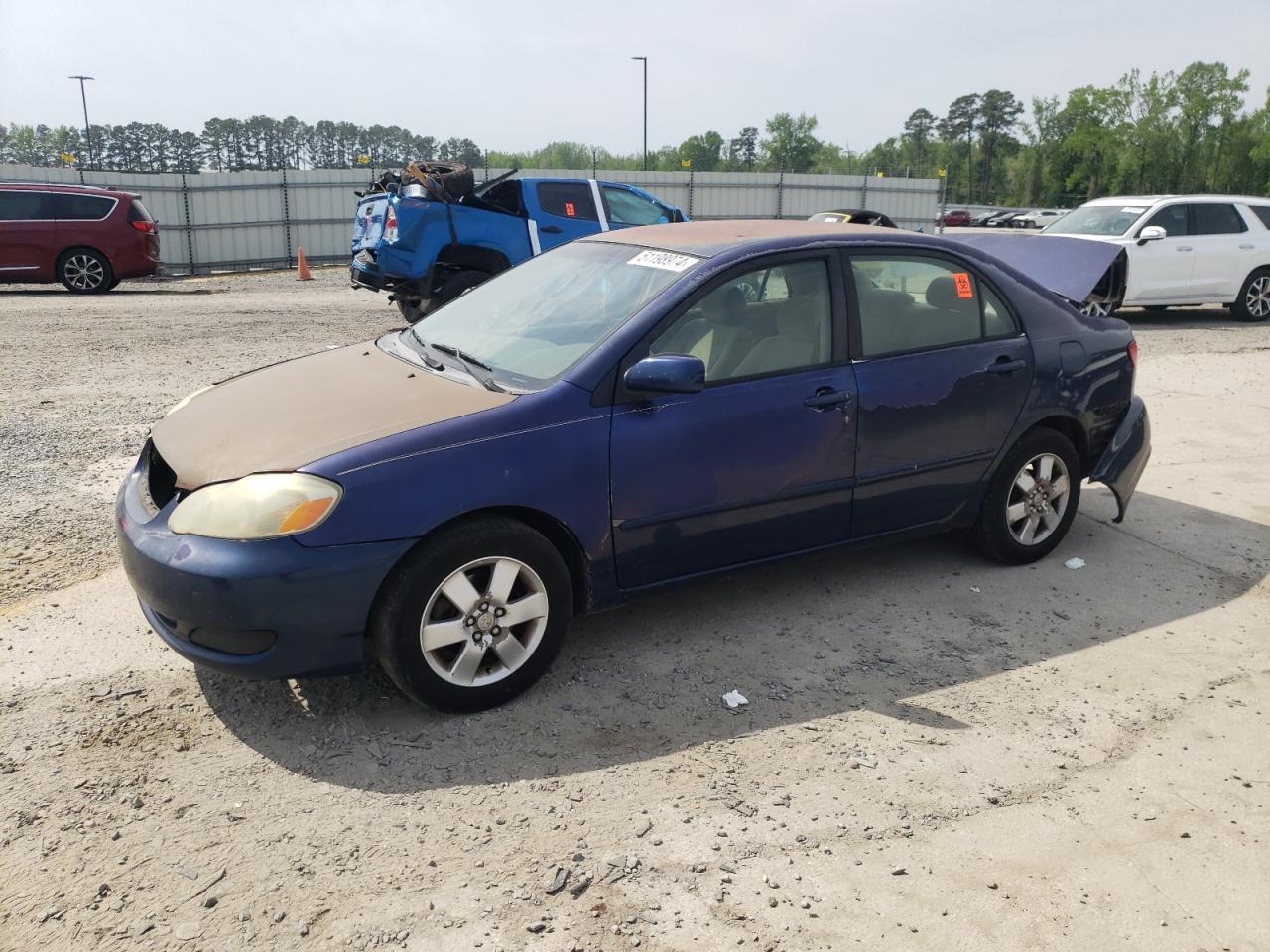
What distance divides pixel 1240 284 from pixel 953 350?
12109 mm

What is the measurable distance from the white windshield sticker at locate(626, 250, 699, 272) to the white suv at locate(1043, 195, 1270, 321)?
10.7m

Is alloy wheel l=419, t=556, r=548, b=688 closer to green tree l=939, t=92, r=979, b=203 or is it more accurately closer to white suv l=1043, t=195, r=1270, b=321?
white suv l=1043, t=195, r=1270, b=321

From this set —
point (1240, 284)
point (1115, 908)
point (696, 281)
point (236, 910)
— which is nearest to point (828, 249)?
point (696, 281)

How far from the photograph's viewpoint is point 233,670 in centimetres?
322

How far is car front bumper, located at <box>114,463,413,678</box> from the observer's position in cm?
310

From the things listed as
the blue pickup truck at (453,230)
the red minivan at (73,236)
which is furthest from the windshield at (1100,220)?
the red minivan at (73,236)

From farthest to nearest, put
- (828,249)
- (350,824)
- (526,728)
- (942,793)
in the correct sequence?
1. (828,249)
2. (526,728)
3. (942,793)
4. (350,824)

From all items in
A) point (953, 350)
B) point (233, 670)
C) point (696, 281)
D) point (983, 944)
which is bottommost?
point (983, 944)

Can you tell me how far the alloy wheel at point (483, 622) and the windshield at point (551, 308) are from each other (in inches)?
28.3

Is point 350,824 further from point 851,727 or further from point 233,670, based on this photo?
point 851,727

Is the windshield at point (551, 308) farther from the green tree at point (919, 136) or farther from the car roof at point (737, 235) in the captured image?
the green tree at point (919, 136)

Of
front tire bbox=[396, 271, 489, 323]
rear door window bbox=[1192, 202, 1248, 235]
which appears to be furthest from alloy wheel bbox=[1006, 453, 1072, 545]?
rear door window bbox=[1192, 202, 1248, 235]

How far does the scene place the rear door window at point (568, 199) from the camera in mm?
12914

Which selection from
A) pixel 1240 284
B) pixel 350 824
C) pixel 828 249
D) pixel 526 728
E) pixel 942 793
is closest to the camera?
pixel 350 824
